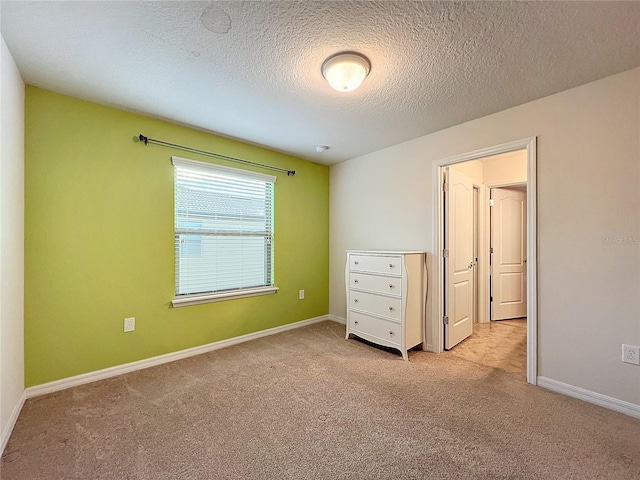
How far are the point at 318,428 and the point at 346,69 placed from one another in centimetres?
226

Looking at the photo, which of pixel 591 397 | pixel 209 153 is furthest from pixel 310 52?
pixel 591 397

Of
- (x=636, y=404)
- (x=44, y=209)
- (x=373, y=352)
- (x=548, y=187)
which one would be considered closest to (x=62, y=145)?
(x=44, y=209)

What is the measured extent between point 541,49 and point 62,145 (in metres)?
3.45

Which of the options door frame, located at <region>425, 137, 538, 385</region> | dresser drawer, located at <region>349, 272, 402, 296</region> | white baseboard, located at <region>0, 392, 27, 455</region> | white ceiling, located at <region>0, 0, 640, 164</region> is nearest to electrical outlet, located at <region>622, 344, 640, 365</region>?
door frame, located at <region>425, 137, 538, 385</region>

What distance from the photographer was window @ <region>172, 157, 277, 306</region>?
2.84m

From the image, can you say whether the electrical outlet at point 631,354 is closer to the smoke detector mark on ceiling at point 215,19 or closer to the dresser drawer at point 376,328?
the dresser drawer at point 376,328

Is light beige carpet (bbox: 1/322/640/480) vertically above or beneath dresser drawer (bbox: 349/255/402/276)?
beneath

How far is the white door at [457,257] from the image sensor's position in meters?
2.97

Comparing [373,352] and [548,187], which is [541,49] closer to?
[548,187]

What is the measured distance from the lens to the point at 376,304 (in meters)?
3.00

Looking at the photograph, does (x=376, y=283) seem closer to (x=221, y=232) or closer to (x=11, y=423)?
(x=221, y=232)

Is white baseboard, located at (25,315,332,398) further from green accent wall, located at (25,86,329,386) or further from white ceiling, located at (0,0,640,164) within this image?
white ceiling, located at (0,0,640,164)

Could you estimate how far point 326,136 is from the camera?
3053 mm

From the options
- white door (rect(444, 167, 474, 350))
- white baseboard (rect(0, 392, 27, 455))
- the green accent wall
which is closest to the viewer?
white baseboard (rect(0, 392, 27, 455))
